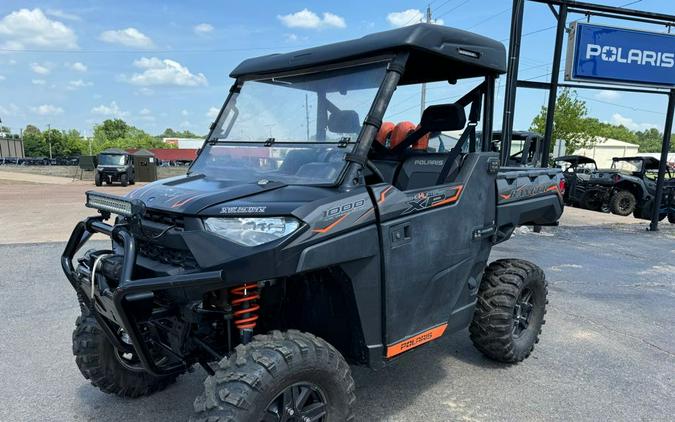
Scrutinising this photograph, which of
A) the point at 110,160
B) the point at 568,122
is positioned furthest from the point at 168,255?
the point at 568,122

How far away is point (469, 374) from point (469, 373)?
18 millimetres

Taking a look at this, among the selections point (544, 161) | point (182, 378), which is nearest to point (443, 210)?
point (182, 378)

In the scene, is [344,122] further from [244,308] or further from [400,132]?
[244,308]

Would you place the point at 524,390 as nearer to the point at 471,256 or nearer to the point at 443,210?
→ the point at 471,256

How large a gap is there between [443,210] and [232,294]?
1.35m

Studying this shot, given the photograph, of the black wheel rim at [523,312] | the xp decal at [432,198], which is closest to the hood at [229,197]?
the xp decal at [432,198]

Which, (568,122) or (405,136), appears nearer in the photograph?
(405,136)

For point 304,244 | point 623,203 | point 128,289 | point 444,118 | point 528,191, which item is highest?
point 444,118

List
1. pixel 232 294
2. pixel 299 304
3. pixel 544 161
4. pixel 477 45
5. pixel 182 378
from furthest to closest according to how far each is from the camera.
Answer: pixel 544 161 → pixel 182 378 → pixel 477 45 → pixel 299 304 → pixel 232 294

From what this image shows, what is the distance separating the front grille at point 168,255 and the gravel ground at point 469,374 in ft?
3.95

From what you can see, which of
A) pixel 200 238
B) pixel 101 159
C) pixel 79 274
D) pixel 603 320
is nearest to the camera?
pixel 200 238

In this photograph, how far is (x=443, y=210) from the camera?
2.95 metres

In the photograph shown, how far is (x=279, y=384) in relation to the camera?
7.26 feet

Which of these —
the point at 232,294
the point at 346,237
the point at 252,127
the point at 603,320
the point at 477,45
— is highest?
the point at 477,45
